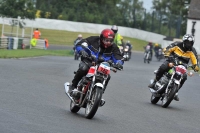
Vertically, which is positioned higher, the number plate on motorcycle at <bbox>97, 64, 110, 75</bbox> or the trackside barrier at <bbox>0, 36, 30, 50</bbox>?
the number plate on motorcycle at <bbox>97, 64, 110, 75</bbox>

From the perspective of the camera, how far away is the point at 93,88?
458 inches

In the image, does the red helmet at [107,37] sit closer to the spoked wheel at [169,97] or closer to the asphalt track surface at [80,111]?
the asphalt track surface at [80,111]

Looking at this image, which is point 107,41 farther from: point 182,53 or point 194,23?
point 194,23

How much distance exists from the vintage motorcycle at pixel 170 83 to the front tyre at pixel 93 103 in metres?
4.02

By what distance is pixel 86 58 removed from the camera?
12.1m

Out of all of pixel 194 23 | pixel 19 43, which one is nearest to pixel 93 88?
pixel 19 43

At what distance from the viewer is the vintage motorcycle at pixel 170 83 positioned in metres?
15.5

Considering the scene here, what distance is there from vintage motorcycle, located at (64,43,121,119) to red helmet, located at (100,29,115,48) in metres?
0.34

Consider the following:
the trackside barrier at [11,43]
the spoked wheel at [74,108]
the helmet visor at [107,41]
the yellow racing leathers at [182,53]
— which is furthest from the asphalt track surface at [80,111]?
the trackside barrier at [11,43]

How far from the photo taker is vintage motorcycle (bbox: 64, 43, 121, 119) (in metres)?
11.4

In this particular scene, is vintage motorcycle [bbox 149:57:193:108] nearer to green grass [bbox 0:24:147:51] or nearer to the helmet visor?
the helmet visor

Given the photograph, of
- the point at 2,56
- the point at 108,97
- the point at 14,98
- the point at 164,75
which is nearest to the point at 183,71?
the point at 164,75

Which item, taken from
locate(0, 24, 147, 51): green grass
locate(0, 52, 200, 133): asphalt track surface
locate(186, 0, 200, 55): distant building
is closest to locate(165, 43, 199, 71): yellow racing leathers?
locate(0, 52, 200, 133): asphalt track surface

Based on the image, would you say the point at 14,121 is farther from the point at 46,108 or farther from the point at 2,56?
the point at 2,56
